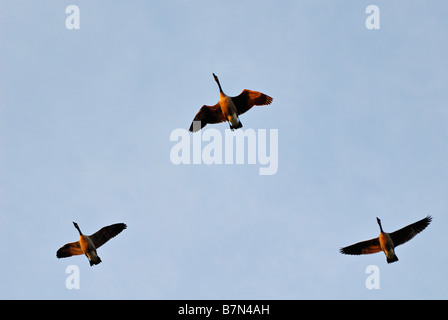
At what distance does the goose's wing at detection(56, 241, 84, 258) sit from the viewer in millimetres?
39938

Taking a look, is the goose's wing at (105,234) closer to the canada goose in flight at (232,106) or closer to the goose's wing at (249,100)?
the canada goose in flight at (232,106)

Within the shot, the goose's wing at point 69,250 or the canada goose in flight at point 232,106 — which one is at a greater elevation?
the canada goose in flight at point 232,106

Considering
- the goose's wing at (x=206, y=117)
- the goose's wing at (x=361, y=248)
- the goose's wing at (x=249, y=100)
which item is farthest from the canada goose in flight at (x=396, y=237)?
the goose's wing at (x=206, y=117)

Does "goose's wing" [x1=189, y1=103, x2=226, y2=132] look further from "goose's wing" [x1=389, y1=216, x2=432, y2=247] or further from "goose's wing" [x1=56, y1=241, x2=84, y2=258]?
"goose's wing" [x1=389, y1=216, x2=432, y2=247]

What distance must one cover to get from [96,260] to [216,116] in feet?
34.4

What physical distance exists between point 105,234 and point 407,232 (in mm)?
16175

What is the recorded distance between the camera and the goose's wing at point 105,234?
38875mm

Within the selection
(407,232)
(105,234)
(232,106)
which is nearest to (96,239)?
(105,234)

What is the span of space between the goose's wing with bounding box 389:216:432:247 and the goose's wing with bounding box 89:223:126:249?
1455cm

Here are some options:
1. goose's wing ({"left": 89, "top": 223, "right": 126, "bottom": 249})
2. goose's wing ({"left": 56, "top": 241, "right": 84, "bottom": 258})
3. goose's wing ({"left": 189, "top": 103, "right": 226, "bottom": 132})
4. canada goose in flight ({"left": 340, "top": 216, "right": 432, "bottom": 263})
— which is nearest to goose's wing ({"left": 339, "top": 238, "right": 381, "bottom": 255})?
canada goose in flight ({"left": 340, "top": 216, "right": 432, "bottom": 263})

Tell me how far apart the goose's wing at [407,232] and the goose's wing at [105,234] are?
1455 centimetres

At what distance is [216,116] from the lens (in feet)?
135
